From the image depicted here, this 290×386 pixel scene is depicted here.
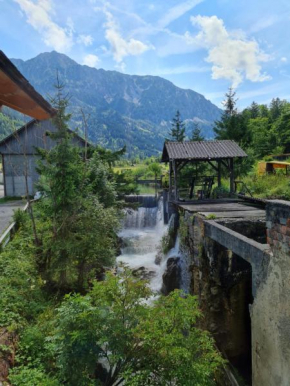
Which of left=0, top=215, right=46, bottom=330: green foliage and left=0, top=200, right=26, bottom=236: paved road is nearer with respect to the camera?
left=0, top=215, right=46, bottom=330: green foliage

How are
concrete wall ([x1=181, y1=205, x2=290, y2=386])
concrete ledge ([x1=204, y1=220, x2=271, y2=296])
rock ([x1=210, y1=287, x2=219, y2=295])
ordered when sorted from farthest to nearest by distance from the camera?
Answer: rock ([x1=210, y1=287, x2=219, y2=295]), concrete ledge ([x1=204, y1=220, x2=271, y2=296]), concrete wall ([x1=181, y1=205, x2=290, y2=386])

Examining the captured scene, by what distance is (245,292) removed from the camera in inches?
338

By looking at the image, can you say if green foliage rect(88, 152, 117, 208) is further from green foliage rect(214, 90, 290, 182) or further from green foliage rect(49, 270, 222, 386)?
green foliage rect(214, 90, 290, 182)

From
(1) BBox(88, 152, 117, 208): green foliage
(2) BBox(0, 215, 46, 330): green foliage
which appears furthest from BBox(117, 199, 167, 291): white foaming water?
(2) BBox(0, 215, 46, 330): green foliage

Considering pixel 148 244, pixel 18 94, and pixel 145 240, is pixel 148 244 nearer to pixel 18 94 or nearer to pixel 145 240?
pixel 145 240

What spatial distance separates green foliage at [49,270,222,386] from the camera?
15.0 ft

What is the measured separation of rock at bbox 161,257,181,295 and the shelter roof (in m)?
4.72

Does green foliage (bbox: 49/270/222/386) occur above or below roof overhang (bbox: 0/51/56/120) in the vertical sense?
below

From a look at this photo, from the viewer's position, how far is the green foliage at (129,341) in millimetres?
4582

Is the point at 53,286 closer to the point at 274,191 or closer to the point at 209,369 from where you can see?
the point at 209,369

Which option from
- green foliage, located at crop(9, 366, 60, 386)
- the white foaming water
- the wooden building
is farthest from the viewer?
the wooden building

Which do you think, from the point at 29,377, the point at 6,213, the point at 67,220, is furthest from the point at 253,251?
the point at 6,213

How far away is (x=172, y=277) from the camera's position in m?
11.7

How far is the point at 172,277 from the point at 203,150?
613 cm
